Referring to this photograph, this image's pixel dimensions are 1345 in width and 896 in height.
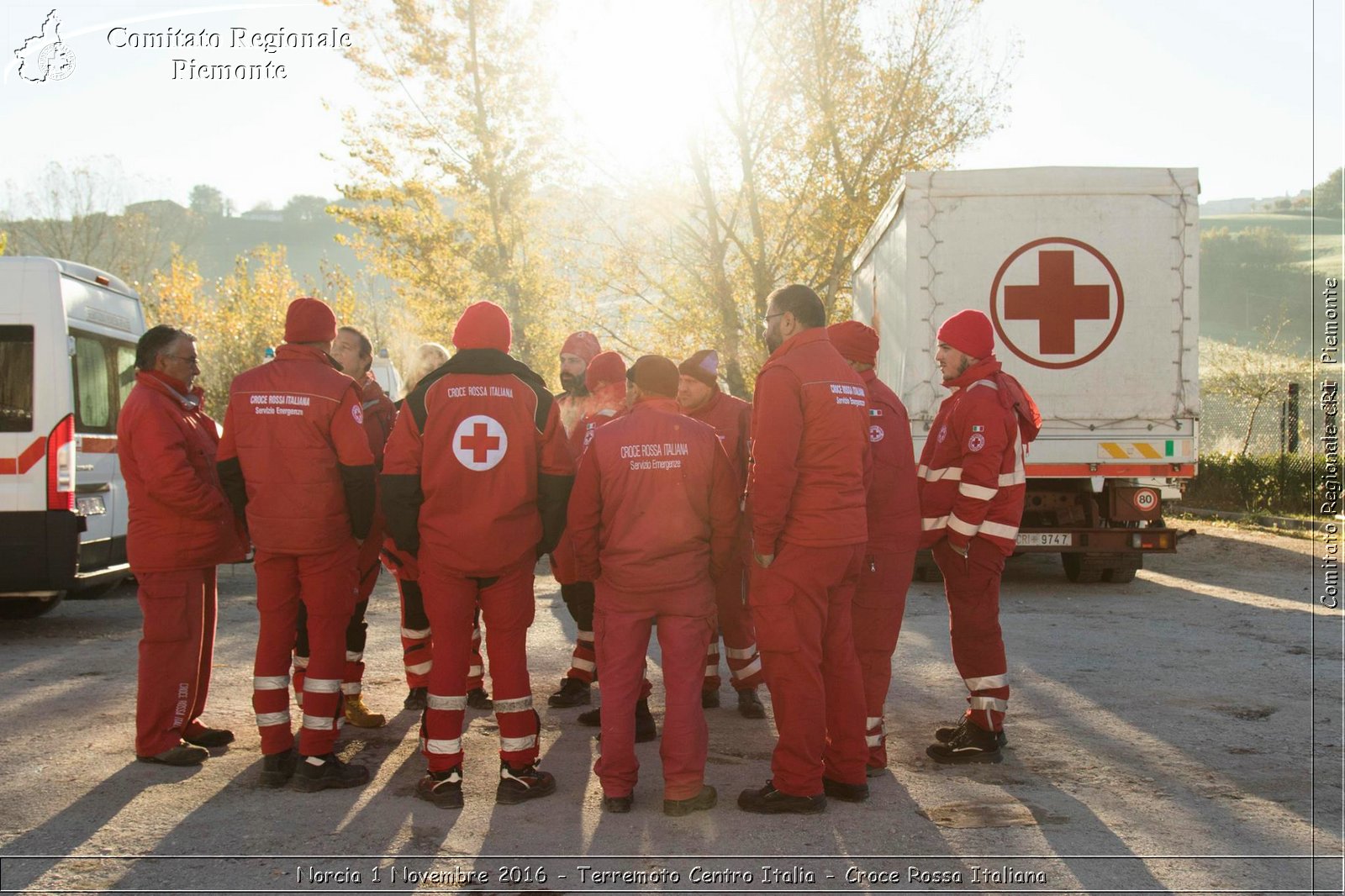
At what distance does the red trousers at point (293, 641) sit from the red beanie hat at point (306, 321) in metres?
1.00

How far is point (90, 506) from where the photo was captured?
8562mm

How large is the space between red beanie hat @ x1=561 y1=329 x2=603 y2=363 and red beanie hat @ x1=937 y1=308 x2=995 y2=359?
7.34 feet

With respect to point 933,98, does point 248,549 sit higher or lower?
lower

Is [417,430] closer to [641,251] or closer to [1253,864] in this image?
[1253,864]

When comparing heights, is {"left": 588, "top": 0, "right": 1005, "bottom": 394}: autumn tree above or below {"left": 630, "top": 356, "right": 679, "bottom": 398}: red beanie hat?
above

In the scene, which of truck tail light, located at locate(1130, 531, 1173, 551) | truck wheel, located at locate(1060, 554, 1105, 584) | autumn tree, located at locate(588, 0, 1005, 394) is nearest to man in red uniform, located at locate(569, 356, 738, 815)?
truck tail light, located at locate(1130, 531, 1173, 551)

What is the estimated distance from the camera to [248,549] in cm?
554

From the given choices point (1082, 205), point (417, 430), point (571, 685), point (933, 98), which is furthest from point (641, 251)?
point (417, 430)

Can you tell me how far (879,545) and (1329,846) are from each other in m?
2.08

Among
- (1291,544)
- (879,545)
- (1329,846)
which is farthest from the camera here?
(1291,544)

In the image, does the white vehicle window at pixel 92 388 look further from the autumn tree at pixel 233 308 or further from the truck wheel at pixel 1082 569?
the autumn tree at pixel 233 308

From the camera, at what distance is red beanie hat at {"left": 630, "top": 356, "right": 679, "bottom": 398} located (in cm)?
476

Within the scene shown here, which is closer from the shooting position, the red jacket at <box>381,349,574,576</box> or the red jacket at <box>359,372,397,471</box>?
the red jacket at <box>381,349,574,576</box>

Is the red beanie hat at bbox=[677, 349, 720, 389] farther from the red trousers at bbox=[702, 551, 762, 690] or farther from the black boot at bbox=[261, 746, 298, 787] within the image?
the black boot at bbox=[261, 746, 298, 787]
